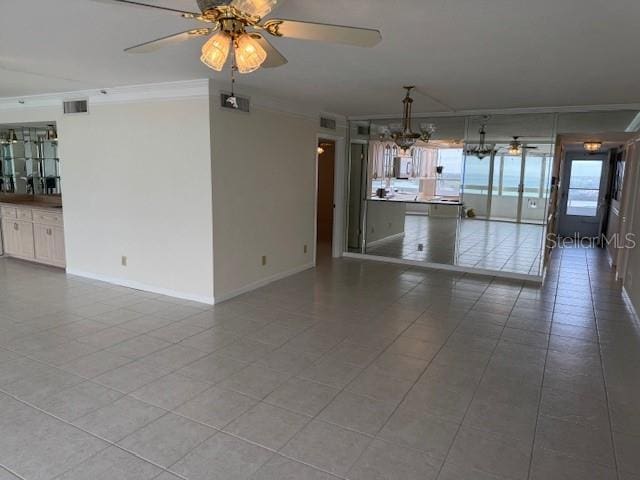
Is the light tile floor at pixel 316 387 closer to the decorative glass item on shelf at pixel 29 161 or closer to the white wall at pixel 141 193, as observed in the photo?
the white wall at pixel 141 193

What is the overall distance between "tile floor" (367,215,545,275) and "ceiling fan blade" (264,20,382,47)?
5.25m

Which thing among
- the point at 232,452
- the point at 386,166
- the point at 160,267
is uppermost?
the point at 386,166

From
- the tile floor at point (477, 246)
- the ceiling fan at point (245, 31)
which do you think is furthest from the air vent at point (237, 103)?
the tile floor at point (477, 246)

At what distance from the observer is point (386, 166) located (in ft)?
25.1

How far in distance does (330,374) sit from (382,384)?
40 cm

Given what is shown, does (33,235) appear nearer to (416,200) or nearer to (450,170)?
(416,200)

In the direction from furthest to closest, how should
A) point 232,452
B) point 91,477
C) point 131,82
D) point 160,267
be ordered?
1. point 160,267
2. point 131,82
3. point 232,452
4. point 91,477

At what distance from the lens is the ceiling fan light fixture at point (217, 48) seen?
2037mm

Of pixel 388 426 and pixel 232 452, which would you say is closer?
pixel 232 452

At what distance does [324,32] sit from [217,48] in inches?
20.2

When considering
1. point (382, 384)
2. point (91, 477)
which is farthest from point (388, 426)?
point (91, 477)

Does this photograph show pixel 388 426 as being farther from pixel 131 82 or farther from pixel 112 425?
pixel 131 82

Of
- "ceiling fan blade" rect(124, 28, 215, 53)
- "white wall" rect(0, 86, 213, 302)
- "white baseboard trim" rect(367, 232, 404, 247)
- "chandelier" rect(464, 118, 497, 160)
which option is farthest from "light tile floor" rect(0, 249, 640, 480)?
"white baseboard trim" rect(367, 232, 404, 247)

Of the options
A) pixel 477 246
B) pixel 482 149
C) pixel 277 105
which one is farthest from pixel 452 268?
pixel 277 105
